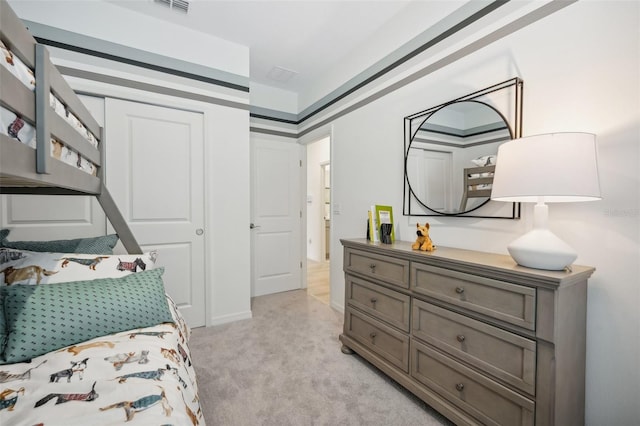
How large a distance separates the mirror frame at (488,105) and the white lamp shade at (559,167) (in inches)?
17.6

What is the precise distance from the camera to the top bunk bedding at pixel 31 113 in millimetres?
714

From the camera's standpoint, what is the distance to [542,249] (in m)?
1.19

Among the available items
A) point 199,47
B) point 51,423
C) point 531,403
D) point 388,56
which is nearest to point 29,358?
point 51,423

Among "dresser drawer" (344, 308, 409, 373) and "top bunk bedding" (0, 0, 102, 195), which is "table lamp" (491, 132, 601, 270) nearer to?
"dresser drawer" (344, 308, 409, 373)

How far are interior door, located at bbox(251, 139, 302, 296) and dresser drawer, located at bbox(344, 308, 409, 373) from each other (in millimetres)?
1682

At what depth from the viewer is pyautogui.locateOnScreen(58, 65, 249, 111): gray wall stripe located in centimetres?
221

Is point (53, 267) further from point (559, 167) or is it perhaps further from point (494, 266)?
point (559, 167)

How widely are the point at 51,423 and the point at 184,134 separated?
2368 millimetres

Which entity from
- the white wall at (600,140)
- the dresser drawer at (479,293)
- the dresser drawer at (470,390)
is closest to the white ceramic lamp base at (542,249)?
the dresser drawer at (479,293)

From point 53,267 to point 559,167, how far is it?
231 centimetres

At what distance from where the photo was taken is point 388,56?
2424 millimetres

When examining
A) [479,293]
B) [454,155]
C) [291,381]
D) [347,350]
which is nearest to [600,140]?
[454,155]

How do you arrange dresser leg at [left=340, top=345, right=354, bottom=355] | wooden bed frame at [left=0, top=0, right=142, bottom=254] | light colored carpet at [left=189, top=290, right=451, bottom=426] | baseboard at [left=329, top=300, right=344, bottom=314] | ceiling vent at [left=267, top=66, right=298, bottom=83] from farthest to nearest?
ceiling vent at [left=267, top=66, right=298, bottom=83] → baseboard at [left=329, top=300, right=344, bottom=314] → dresser leg at [left=340, top=345, right=354, bottom=355] → light colored carpet at [left=189, top=290, right=451, bottom=426] → wooden bed frame at [left=0, top=0, right=142, bottom=254]

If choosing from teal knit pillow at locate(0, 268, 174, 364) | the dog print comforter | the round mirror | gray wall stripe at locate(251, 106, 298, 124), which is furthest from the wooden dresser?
gray wall stripe at locate(251, 106, 298, 124)
